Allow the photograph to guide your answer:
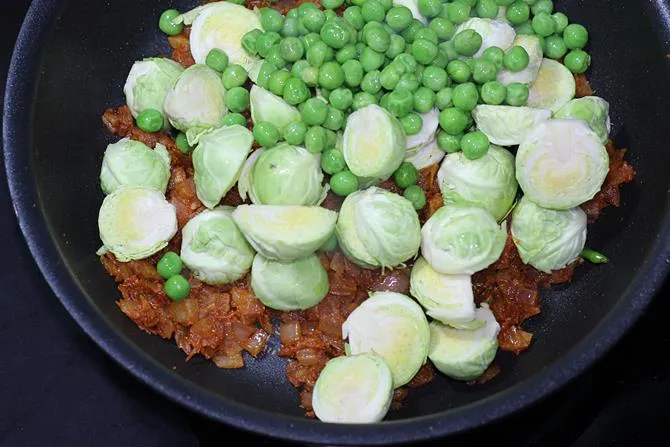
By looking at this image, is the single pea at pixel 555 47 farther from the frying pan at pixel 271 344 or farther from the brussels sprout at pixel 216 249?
the brussels sprout at pixel 216 249

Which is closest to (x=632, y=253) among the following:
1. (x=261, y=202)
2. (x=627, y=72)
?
(x=627, y=72)

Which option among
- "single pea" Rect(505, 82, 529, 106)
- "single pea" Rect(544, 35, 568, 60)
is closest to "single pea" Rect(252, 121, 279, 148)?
"single pea" Rect(505, 82, 529, 106)

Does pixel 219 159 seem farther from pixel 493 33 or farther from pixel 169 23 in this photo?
pixel 493 33

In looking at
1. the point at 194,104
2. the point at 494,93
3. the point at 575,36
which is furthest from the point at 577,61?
the point at 194,104

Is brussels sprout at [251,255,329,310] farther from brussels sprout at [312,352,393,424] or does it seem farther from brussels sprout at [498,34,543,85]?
brussels sprout at [498,34,543,85]

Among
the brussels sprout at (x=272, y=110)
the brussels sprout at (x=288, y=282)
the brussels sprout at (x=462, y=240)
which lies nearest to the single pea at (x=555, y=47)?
the brussels sprout at (x=462, y=240)

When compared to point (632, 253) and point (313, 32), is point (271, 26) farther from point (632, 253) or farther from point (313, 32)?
point (632, 253)
